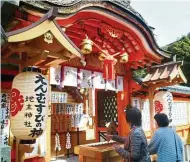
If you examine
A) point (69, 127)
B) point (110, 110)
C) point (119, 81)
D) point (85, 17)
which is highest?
point (85, 17)

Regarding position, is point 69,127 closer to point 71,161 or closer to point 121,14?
point 71,161

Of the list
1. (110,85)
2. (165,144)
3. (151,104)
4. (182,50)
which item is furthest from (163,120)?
(182,50)

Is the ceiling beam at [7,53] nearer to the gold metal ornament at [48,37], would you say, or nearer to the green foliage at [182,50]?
the gold metal ornament at [48,37]

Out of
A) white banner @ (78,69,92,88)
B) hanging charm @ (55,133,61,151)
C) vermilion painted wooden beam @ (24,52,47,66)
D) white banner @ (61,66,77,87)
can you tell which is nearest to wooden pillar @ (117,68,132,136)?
white banner @ (78,69,92,88)

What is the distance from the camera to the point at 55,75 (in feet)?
20.9

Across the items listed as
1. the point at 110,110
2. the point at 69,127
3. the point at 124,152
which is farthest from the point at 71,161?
the point at 124,152

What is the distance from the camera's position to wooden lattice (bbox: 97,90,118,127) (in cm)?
1017

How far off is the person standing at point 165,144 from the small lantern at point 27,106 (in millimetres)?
2141

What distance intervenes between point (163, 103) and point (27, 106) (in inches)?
224

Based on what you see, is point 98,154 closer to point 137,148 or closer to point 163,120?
point 163,120

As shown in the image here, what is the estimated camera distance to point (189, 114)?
45.0 feet

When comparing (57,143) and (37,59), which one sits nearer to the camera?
(37,59)

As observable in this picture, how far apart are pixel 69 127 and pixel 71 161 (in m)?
1.92

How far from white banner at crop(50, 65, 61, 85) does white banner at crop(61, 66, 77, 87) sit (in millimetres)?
151
